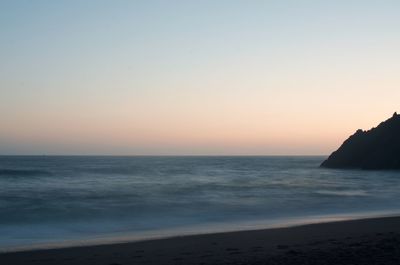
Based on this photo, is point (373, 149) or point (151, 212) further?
point (373, 149)

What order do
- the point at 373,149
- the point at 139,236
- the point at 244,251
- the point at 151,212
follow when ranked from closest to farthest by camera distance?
the point at 244,251
the point at 139,236
the point at 151,212
the point at 373,149

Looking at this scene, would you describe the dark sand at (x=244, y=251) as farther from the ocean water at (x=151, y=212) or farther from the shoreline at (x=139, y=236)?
the ocean water at (x=151, y=212)

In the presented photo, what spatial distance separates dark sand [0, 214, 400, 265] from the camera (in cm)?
1048

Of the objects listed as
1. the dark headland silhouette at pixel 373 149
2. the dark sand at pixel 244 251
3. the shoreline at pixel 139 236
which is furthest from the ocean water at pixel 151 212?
the dark headland silhouette at pixel 373 149

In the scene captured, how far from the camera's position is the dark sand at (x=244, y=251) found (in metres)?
10.5

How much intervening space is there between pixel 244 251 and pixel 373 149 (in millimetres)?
82345

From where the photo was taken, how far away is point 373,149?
89.4 m

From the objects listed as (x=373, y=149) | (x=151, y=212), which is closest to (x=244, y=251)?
(x=151, y=212)

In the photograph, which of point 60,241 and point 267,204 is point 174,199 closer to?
point 267,204

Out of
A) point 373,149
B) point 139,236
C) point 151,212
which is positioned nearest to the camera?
point 139,236

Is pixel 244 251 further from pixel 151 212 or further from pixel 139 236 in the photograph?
pixel 151 212

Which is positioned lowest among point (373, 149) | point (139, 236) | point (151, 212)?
point (151, 212)

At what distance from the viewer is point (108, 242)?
1460 cm

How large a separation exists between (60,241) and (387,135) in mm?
80140
